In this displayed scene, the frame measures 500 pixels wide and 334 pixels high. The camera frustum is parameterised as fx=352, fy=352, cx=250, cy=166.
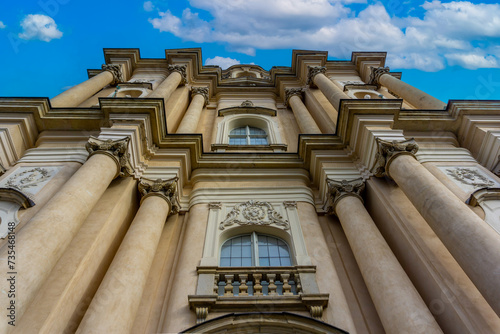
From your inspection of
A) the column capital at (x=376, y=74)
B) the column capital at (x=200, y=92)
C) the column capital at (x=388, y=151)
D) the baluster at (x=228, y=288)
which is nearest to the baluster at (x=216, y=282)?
the baluster at (x=228, y=288)

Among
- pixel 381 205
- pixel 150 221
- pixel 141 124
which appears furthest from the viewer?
pixel 141 124

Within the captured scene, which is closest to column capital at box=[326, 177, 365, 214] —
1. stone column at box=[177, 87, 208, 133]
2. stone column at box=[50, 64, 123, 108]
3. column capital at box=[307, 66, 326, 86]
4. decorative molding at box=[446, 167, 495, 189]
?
decorative molding at box=[446, 167, 495, 189]

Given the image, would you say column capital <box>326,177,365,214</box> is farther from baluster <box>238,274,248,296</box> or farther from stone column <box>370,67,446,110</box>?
stone column <box>370,67,446,110</box>

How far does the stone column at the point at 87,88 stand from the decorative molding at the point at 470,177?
14.7 m

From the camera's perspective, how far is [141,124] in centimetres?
1138

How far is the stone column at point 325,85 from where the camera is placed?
1519cm

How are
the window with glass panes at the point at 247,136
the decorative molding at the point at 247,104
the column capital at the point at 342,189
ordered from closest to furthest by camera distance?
the column capital at the point at 342,189, the window with glass panes at the point at 247,136, the decorative molding at the point at 247,104

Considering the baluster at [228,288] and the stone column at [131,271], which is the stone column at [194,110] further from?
the baluster at [228,288]

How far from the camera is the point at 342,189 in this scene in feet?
35.1

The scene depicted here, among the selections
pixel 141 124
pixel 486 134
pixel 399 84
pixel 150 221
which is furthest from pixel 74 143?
pixel 399 84

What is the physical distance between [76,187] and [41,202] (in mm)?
1882

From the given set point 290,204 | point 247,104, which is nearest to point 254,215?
point 290,204

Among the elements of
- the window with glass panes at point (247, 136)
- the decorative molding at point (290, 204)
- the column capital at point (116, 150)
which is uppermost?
the window with glass panes at point (247, 136)

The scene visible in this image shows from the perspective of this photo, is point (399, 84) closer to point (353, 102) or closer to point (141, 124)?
point (353, 102)
